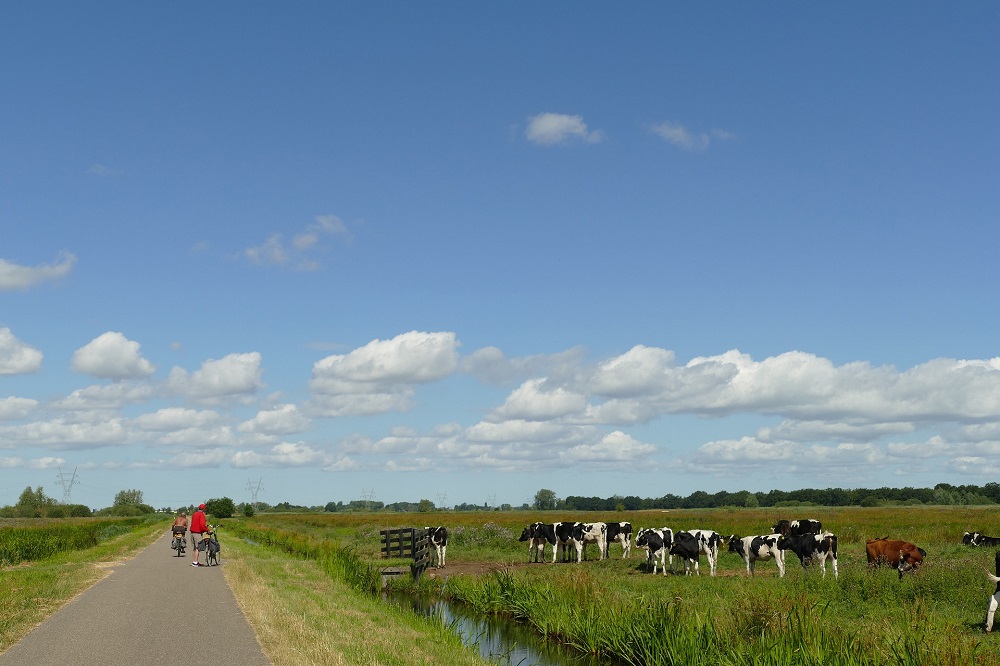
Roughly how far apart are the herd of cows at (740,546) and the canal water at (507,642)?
8682mm

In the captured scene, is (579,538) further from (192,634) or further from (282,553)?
(192,634)

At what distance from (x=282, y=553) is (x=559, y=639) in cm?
2129

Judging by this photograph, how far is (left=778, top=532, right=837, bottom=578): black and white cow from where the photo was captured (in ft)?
90.6

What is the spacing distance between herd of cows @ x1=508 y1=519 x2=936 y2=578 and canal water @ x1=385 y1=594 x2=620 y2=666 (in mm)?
8682

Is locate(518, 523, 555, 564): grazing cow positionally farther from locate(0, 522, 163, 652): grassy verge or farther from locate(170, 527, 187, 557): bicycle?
locate(0, 522, 163, 652): grassy verge

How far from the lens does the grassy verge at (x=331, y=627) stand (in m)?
13.5

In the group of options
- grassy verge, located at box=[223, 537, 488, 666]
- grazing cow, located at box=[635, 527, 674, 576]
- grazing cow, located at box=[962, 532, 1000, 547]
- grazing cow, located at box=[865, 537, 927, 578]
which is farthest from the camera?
grazing cow, located at box=[962, 532, 1000, 547]

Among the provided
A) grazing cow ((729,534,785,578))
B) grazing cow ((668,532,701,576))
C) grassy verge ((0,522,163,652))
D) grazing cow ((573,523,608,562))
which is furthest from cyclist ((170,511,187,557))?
grazing cow ((729,534,785,578))

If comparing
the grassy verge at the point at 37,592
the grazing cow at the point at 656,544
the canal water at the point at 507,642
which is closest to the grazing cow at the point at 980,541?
the grazing cow at the point at 656,544

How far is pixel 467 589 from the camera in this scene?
25.7 metres

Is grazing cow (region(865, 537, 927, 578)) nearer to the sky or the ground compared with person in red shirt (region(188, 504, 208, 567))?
nearer to the ground

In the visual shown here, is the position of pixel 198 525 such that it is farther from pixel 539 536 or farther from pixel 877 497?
pixel 877 497

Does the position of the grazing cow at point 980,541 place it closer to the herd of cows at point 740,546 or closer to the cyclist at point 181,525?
the herd of cows at point 740,546

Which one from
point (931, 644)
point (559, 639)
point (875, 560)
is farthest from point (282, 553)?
point (931, 644)
